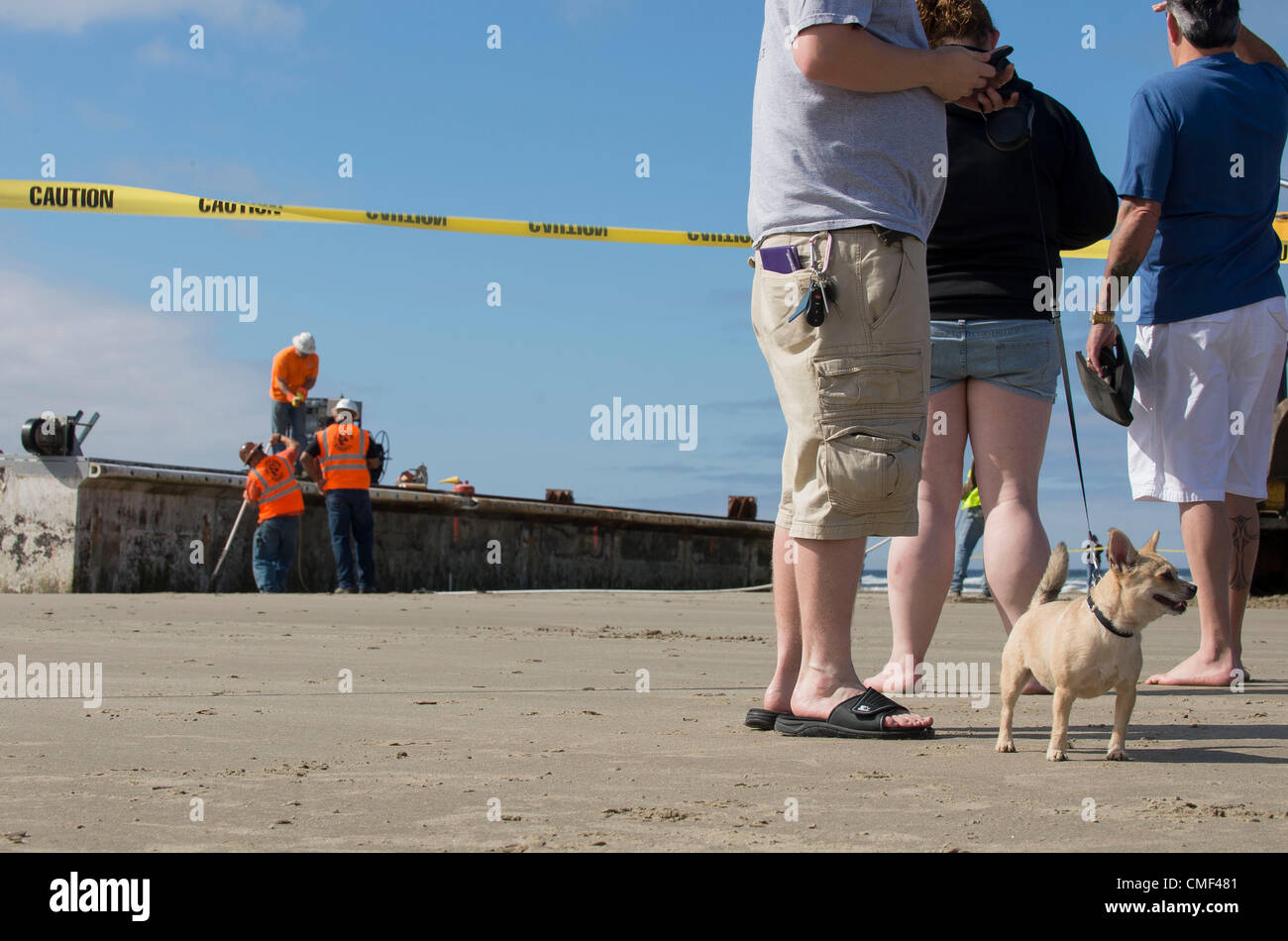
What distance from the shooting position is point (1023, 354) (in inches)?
177

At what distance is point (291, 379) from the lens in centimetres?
1587

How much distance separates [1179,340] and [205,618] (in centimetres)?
636

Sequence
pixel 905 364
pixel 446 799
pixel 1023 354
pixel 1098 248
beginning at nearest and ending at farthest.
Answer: pixel 446 799
pixel 905 364
pixel 1023 354
pixel 1098 248

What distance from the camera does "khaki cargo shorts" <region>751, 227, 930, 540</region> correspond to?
365cm

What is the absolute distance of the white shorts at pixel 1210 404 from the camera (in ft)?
16.8

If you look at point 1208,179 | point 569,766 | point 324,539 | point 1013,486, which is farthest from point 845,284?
point 324,539

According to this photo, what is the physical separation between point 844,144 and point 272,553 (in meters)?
11.2

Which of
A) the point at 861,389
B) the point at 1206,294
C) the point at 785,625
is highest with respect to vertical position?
the point at 1206,294

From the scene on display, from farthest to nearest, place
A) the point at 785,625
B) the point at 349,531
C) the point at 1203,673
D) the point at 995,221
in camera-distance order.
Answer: the point at 349,531 → the point at 1203,673 → the point at 995,221 → the point at 785,625

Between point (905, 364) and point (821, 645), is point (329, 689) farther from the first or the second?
point (905, 364)

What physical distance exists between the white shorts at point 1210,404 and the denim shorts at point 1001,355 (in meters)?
0.91

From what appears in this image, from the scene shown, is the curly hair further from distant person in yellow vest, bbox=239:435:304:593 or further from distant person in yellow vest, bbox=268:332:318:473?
distant person in yellow vest, bbox=268:332:318:473

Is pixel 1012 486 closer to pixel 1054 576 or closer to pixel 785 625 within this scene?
pixel 1054 576
